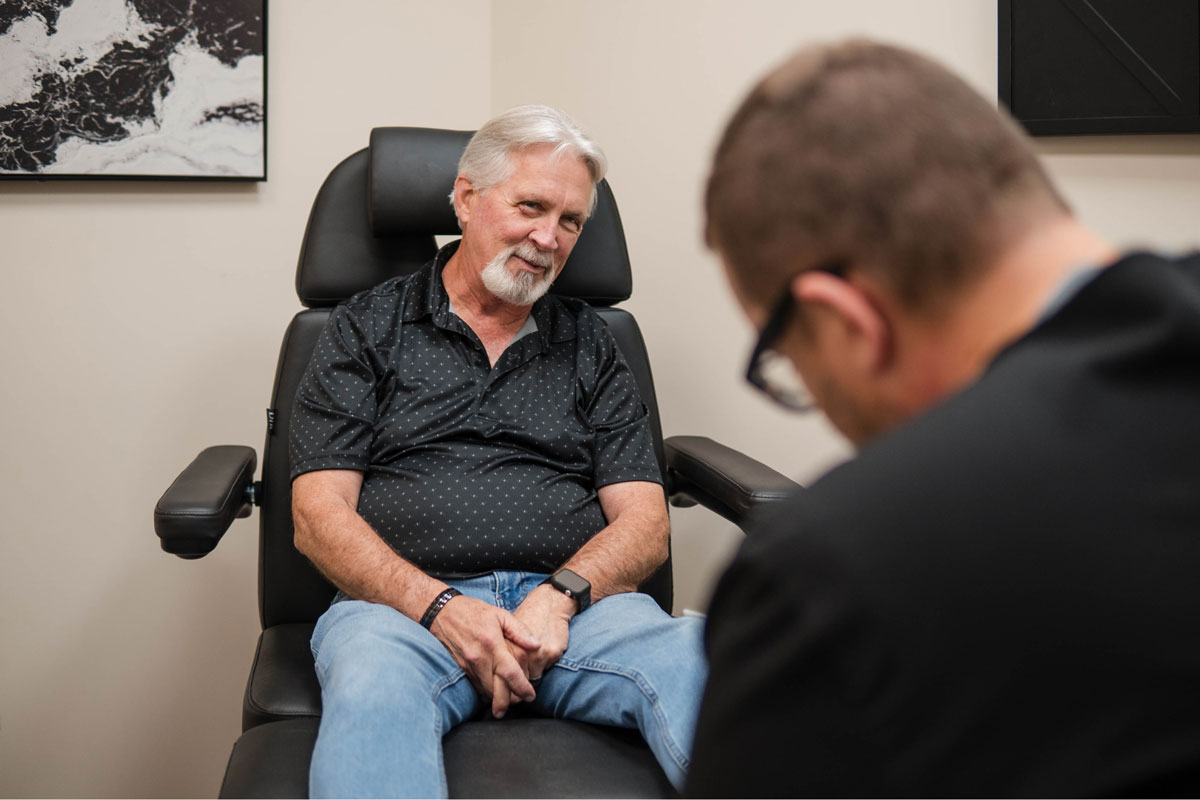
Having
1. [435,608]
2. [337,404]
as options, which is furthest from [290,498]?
[435,608]

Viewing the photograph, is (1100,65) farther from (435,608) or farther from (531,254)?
(435,608)

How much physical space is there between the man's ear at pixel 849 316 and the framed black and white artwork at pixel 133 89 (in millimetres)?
1718

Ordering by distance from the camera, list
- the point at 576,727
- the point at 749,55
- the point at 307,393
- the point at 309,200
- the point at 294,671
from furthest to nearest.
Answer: the point at 309,200
the point at 749,55
the point at 307,393
the point at 294,671
the point at 576,727

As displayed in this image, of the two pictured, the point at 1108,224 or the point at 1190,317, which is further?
the point at 1108,224

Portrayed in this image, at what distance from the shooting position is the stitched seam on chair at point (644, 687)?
1.11 m

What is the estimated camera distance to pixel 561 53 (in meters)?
2.21

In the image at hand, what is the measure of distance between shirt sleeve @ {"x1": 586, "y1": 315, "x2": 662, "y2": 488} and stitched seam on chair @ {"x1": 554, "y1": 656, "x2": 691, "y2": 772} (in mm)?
371

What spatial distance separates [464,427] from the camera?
1561mm

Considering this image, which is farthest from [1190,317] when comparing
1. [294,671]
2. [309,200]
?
[309,200]

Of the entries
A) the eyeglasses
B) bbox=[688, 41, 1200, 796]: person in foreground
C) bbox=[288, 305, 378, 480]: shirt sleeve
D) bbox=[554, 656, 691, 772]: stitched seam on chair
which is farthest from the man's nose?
bbox=[688, 41, 1200, 796]: person in foreground

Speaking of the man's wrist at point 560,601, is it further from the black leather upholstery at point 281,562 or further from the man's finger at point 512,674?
the black leather upholstery at point 281,562

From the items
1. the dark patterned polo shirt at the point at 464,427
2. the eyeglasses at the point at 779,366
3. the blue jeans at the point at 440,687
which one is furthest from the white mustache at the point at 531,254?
the eyeglasses at the point at 779,366

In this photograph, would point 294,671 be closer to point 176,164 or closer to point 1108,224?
point 176,164

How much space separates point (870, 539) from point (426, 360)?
1228 mm
